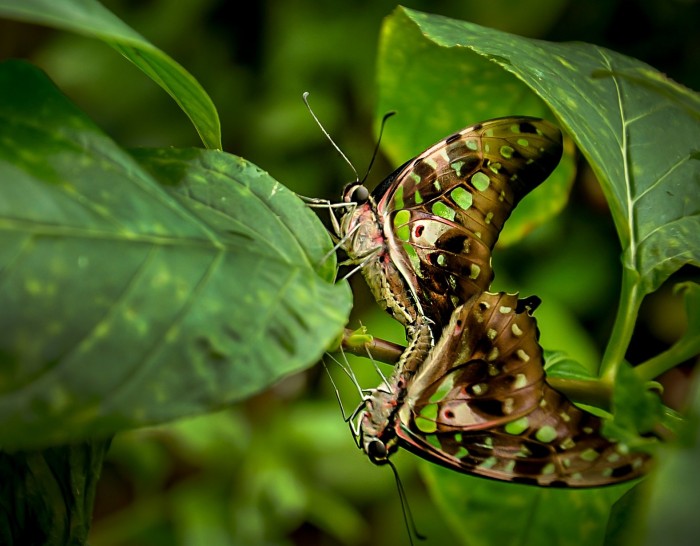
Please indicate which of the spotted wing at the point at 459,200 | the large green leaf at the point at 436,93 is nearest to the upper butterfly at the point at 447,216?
the spotted wing at the point at 459,200

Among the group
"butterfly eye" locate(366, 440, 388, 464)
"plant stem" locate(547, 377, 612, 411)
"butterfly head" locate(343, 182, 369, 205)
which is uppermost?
"butterfly head" locate(343, 182, 369, 205)

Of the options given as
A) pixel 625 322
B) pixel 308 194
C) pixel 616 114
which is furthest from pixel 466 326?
pixel 308 194

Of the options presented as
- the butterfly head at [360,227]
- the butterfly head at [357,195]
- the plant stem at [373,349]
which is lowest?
the plant stem at [373,349]

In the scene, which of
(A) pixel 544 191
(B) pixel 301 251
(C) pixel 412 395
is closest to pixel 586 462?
(C) pixel 412 395

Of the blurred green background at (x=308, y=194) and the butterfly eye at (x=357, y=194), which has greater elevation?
the butterfly eye at (x=357, y=194)

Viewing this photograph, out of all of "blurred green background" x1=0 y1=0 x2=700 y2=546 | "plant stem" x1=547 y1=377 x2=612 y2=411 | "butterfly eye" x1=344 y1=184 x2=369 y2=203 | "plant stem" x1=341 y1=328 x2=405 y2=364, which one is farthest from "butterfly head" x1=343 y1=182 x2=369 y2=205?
"blurred green background" x1=0 y1=0 x2=700 y2=546

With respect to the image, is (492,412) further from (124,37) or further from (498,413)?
(124,37)

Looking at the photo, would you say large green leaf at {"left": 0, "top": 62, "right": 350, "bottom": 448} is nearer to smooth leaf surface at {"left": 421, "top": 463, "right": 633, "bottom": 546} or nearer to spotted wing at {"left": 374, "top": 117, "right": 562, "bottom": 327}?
spotted wing at {"left": 374, "top": 117, "right": 562, "bottom": 327}

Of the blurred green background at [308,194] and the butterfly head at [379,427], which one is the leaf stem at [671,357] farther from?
the blurred green background at [308,194]
